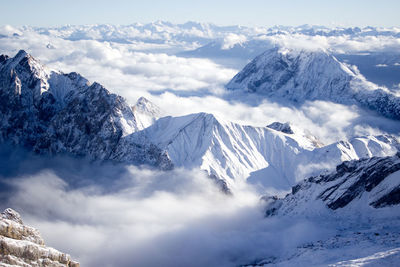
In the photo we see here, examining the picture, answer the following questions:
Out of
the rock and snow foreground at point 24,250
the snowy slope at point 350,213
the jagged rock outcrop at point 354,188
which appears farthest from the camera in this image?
the jagged rock outcrop at point 354,188

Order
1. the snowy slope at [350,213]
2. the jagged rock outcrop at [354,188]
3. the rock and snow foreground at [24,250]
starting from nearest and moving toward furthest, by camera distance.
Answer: the rock and snow foreground at [24,250], the snowy slope at [350,213], the jagged rock outcrop at [354,188]

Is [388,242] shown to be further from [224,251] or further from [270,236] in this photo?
[224,251]

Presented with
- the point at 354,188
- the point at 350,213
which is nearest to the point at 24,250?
the point at 350,213

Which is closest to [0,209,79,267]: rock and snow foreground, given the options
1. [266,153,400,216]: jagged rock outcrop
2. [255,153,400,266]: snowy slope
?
[255,153,400,266]: snowy slope

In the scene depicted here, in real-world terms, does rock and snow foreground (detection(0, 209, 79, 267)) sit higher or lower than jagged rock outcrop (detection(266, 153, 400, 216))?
lower

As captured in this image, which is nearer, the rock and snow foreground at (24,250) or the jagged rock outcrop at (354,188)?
the rock and snow foreground at (24,250)

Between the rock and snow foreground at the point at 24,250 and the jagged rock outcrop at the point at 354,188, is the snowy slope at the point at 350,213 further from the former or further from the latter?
the rock and snow foreground at the point at 24,250

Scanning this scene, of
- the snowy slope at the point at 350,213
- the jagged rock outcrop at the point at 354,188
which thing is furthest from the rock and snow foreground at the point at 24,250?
the jagged rock outcrop at the point at 354,188

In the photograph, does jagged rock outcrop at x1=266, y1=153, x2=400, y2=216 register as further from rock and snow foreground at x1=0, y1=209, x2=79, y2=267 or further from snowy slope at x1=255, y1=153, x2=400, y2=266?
rock and snow foreground at x1=0, y1=209, x2=79, y2=267

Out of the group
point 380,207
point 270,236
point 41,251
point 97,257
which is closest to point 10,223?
point 41,251
